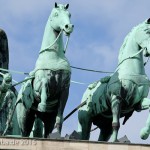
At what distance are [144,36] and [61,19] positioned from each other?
5.84 feet

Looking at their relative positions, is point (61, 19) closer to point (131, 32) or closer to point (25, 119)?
point (131, 32)

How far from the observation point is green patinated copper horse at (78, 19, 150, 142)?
20.5 meters

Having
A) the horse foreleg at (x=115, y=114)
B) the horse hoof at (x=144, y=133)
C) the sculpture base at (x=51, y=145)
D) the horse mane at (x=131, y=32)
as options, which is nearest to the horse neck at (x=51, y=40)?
the horse mane at (x=131, y=32)

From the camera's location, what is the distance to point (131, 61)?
824 inches

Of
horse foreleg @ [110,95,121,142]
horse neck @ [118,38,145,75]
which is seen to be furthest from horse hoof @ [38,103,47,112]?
horse neck @ [118,38,145,75]

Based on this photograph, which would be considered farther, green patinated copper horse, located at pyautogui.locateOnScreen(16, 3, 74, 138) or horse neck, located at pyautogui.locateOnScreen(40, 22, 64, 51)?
horse neck, located at pyautogui.locateOnScreen(40, 22, 64, 51)

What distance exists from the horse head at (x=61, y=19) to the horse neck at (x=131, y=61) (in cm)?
153

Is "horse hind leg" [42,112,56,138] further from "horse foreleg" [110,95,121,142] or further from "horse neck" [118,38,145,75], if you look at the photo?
"horse neck" [118,38,145,75]

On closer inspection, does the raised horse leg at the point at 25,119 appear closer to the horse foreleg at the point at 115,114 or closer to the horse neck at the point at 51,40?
the horse neck at the point at 51,40

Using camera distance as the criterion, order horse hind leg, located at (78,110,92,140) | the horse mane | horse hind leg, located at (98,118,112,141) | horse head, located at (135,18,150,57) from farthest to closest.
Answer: horse hind leg, located at (98,118,112,141) → horse hind leg, located at (78,110,92,140) → the horse mane → horse head, located at (135,18,150,57)

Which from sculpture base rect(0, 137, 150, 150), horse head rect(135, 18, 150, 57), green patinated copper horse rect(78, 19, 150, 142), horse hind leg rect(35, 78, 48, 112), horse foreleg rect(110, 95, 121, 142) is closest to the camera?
sculpture base rect(0, 137, 150, 150)

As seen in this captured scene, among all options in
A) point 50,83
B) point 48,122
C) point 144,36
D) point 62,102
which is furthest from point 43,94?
point 144,36

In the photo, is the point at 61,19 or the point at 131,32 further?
the point at 131,32

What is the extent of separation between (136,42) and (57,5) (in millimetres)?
1819
